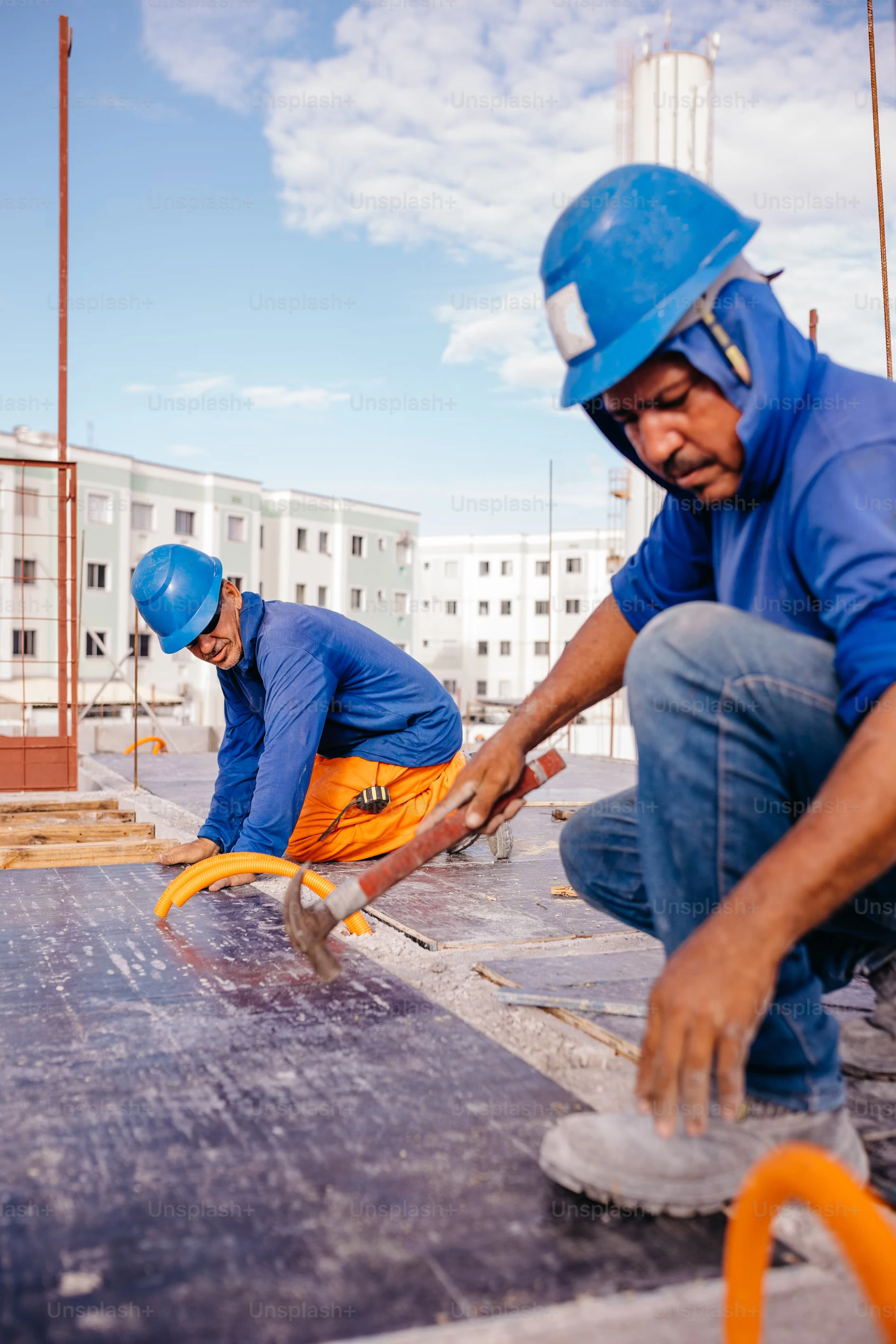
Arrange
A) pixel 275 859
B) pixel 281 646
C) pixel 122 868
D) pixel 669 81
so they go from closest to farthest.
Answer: pixel 275 859
pixel 281 646
pixel 122 868
pixel 669 81

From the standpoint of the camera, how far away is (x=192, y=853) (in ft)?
12.7

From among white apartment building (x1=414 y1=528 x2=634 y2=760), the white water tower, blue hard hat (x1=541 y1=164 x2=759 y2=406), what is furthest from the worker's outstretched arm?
white apartment building (x1=414 y1=528 x2=634 y2=760)

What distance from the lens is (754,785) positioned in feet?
4.58

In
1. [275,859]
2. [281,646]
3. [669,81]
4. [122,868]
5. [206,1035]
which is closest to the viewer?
[206,1035]

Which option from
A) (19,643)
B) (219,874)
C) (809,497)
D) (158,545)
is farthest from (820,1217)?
(19,643)

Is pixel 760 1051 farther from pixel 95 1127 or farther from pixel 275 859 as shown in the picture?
pixel 275 859

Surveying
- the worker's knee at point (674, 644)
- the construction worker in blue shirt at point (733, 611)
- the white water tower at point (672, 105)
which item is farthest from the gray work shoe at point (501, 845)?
the white water tower at point (672, 105)

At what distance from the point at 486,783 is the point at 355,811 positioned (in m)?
2.27

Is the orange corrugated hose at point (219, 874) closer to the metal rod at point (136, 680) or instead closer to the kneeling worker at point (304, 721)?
the kneeling worker at point (304, 721)

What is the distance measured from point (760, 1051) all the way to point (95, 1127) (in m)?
1.00

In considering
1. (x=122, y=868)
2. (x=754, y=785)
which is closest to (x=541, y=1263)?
(x=754, y=785)

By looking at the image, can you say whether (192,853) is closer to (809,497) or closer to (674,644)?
(674,644)

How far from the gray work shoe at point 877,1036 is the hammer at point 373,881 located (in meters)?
0.68

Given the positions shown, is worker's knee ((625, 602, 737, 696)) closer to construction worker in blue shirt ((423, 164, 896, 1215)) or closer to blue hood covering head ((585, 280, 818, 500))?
construction worker in blue shirt ((423, 164, 896, 1215))
